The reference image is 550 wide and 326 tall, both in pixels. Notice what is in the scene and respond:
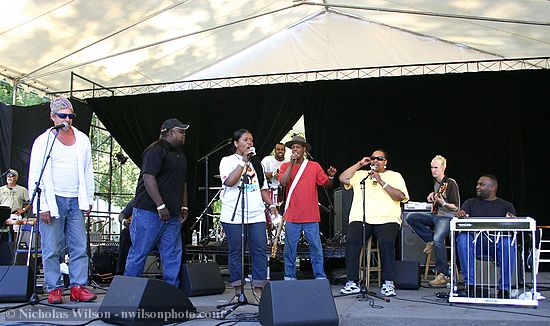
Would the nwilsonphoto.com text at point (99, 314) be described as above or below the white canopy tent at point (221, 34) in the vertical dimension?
below

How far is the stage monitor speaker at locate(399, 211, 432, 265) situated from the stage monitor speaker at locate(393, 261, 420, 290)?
1.45 metres

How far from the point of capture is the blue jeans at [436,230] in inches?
271

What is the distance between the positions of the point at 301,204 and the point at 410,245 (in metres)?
2.73

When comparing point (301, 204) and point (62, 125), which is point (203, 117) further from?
point (62, 125)

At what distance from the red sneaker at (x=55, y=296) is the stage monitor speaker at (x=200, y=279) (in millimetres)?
1218

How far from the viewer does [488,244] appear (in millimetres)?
5613

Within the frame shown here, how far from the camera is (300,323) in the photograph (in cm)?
359

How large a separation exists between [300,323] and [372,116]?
685cm

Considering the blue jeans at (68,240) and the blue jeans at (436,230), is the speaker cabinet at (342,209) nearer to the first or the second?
the blue jeans at (436,230)

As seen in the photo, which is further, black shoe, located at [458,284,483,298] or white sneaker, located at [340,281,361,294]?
white sneaker, located at [340,281,361,294]

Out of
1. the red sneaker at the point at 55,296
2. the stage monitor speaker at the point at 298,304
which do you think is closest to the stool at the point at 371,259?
the stage monitor speaker at the point at 298,304

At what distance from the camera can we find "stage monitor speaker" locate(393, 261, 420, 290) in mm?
6465

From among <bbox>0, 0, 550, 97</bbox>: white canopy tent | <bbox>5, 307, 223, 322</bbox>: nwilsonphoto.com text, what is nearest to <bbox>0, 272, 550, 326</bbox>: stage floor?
<bbox>5, 307, 223, 322</bbox>: nwilsonphoto.com text

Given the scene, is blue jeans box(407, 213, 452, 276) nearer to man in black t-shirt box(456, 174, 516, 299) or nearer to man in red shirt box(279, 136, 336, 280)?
man in black t-shirt box(456, 174, 516, 299)
